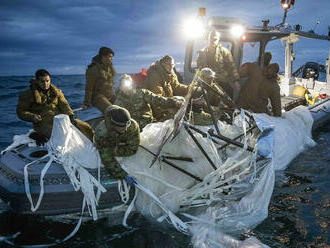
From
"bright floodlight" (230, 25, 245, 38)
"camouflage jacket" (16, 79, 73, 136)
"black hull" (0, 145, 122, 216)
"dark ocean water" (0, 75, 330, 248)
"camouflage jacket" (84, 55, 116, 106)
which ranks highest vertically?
"bright floodlight" (230, 25, 245, 38)

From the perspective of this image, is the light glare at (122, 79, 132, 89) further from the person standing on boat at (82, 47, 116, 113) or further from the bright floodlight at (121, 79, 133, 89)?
the person standing on boat at (82, 47, 116, 113)

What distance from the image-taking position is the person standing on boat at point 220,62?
279 inches

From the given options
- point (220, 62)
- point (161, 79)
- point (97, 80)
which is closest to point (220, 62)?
point (220, 62)

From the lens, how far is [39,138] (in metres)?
4.60

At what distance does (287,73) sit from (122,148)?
10279 millimetres

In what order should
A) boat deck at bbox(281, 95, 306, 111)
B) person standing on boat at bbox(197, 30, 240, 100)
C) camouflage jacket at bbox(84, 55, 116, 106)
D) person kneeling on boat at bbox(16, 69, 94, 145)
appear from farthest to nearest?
1. boat deck at bbox(281, 95, 306, 111)
2. person standing on boat at bbox(197, 30, 240, 100)
3. camouflage jacket at bbox(84, 55, 116, 106)
4. person kneeling on boat at bbox(16, 69, 94, 145)

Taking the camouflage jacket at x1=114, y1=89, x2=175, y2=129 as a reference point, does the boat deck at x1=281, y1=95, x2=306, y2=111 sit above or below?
below

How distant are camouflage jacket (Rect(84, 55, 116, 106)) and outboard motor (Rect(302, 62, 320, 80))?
1194 centimetres

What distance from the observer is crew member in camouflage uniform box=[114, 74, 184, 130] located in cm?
481

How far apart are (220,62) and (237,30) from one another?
4.95 ft

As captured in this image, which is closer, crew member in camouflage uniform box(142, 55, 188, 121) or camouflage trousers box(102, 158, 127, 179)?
camouflage trousers box(102, 158, 127, 179)

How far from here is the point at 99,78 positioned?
588cm

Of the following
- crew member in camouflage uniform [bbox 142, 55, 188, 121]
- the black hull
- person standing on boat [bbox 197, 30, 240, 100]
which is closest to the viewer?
the black hull

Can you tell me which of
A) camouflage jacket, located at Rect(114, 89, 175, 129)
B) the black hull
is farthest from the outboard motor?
the black hull
